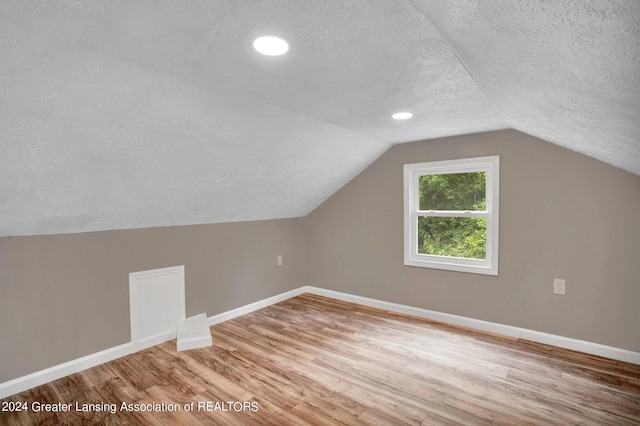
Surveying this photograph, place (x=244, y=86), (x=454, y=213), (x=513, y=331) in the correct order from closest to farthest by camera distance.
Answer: (x=244, y=86) → (x=513, y=331) → (x=454, y=213)

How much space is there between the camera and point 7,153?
164cm

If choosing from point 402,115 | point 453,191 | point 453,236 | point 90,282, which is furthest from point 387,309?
point 90,282

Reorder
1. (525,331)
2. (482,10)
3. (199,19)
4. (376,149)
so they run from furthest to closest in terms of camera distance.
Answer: (376,149) < (525,331) < (199,19) < (482,10)

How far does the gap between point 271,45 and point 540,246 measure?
2.91 metres

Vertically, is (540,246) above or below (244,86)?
below

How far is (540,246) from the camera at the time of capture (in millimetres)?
2916

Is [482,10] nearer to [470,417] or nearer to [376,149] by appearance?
[470,417]

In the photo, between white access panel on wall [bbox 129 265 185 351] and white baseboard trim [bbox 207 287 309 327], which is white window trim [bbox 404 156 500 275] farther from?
white access panel on wall [bbox 129 265 185 351]

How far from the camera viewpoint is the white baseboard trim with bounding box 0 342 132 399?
220 cm

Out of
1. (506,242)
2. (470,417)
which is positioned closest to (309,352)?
(470,417)

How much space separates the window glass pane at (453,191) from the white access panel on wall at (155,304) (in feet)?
9.15

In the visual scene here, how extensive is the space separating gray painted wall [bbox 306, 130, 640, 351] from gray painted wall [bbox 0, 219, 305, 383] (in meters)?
1.84

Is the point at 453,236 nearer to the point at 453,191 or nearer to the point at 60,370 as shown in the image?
the point at 453,191

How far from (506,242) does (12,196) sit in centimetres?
387
